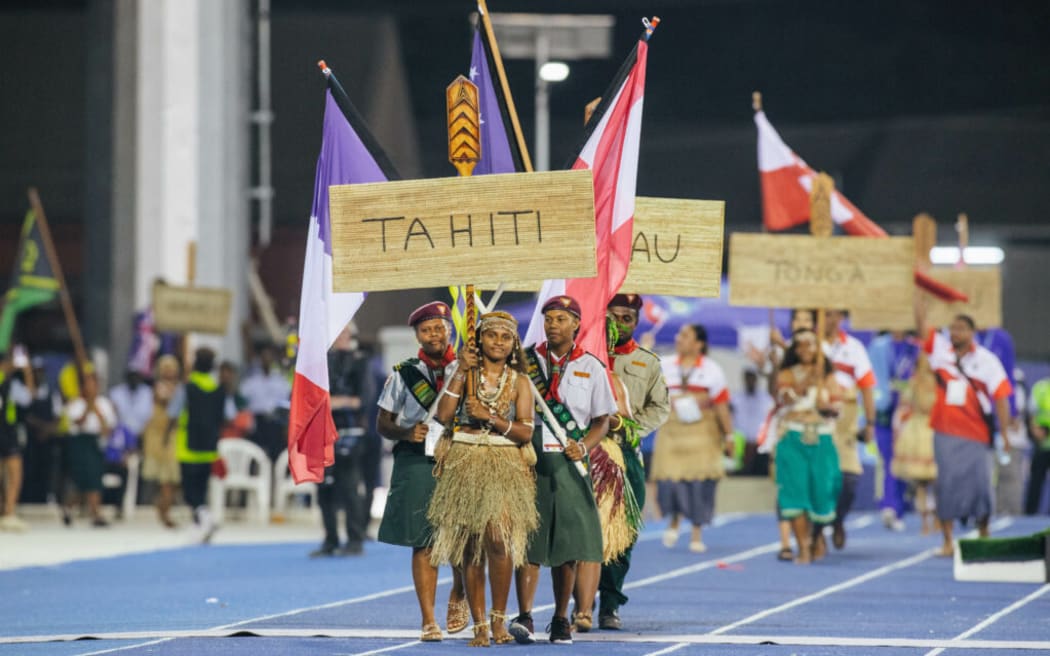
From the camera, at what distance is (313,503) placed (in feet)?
78.4

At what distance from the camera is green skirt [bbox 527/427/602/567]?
9.78 m

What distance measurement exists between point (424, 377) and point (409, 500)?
2.05ft

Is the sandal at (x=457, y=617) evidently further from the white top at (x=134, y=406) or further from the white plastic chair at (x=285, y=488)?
the white top at (x=134, y=406)

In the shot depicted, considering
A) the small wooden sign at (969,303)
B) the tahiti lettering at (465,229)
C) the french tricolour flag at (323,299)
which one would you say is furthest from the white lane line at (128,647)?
the small wooden sign at (969,303)

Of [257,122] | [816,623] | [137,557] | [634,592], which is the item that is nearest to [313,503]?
[137,557]

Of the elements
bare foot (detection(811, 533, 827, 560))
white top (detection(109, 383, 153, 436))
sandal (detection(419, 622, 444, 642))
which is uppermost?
white top (detection(109, 383, 153, 436))

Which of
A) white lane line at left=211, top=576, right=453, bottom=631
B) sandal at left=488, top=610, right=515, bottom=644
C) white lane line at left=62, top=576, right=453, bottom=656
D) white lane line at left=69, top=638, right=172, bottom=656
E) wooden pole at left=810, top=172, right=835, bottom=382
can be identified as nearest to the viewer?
white lane line at left=69, top=638, right=172, bottom=656

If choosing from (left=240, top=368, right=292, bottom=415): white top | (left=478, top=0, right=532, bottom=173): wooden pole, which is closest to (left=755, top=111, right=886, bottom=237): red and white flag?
(left=478, top=0, right=532, bottom=173): wooden pole

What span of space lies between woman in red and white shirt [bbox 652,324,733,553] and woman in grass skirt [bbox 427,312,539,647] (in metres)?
8.32

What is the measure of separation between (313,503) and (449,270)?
1464cm

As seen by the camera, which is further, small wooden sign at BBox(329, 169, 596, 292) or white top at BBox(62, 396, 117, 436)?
white top at BBox(62, 396, 117, 436)

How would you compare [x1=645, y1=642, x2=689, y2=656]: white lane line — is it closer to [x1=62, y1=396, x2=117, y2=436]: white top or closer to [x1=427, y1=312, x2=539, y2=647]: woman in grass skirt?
[x1=427, y1=312, x2=539, y2=647]: woman in grass skirt

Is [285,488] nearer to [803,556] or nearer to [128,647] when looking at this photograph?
[803,556]

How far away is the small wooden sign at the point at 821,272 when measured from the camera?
50.1 feet
